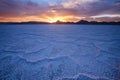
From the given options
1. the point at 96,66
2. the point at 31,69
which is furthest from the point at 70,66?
the point at 31,69

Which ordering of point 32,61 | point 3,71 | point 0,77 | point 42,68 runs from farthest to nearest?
point 32,61
point 42,68
point 3,71
point 0,77

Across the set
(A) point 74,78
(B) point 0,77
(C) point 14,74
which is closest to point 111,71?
(A) point 74,78

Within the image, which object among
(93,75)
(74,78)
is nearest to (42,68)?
(74,78)

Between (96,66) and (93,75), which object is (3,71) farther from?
(96,66)

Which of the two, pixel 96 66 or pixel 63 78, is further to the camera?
pixel 96 66

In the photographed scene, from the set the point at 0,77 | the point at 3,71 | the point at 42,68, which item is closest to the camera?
the point at 0,77

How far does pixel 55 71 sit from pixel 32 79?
65 cm

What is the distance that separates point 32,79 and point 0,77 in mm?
773

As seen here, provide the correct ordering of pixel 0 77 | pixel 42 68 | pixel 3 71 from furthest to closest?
1. pixel 42 68
2. pixel 3 71
3. pixel 0 77

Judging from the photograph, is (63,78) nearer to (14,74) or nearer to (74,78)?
(74,78)

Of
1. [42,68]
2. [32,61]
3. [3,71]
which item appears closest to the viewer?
[3,71]

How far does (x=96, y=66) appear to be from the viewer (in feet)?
11.8

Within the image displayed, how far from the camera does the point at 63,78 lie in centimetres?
293

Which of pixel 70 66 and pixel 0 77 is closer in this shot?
pixel 0 77
